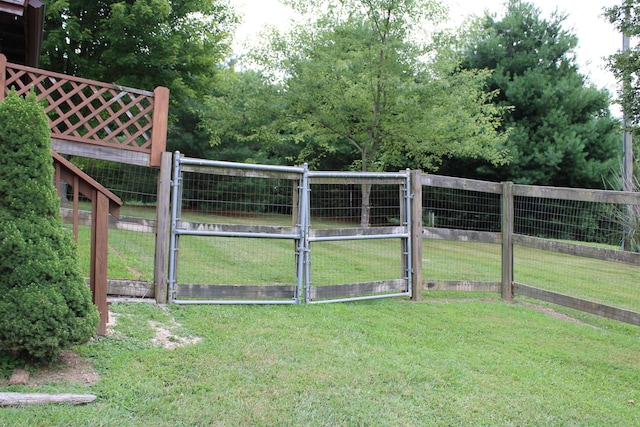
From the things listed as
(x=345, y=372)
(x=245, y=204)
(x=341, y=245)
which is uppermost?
(x=245, y=204)

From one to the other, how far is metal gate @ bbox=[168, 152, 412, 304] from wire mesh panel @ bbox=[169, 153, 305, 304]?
1cm

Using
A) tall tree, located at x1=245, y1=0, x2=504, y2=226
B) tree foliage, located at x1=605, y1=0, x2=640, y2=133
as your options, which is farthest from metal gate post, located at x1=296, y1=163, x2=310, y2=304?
tree foliage, located at x1=605, y1=0, x2=640, y2=133

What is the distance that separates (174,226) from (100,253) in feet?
4.74

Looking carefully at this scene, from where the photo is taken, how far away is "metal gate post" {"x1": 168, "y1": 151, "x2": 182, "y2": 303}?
19.0 ft

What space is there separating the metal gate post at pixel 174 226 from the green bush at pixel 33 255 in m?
1.95

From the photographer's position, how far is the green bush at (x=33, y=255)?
11.5 feet

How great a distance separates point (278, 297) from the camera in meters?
6.25

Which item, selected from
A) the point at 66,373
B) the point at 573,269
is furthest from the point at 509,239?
the point at 66,373

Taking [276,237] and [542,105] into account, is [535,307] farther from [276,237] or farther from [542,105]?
[542,105]

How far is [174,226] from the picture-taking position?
19.2 ft

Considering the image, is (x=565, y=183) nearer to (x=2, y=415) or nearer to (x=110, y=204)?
(x=110, y=204)

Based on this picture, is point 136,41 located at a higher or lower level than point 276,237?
higher

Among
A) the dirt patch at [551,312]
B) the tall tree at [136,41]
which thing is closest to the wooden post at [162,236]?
the dirt patch at [551,312]

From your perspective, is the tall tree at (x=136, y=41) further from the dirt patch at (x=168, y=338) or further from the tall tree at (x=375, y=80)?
the dirt patch at (x=168, y=338)
